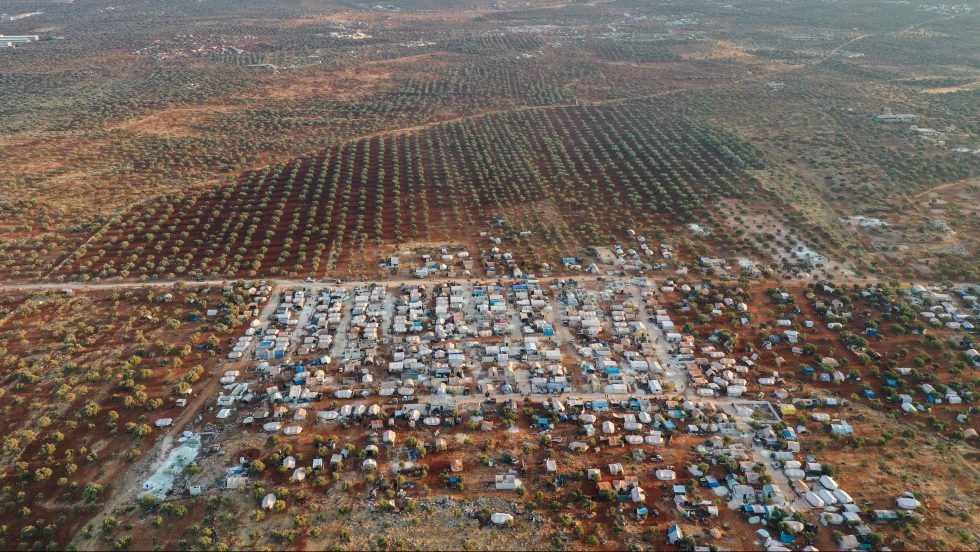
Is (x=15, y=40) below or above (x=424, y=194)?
above

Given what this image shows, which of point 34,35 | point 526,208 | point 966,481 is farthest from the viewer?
point 34,35

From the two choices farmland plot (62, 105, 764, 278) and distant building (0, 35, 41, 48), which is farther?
distant building (0, 35, 41, 48)

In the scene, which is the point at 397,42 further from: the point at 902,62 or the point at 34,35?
the point at 902,62

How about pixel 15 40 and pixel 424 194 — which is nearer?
pixel 424 194

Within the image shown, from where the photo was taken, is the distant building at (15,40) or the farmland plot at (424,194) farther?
the distant building at (15,40)

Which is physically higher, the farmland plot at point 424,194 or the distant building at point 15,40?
the distant building at point 15,40

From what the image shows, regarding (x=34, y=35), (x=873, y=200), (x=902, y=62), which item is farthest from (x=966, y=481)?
(x=34, y=35)

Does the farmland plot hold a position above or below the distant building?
below

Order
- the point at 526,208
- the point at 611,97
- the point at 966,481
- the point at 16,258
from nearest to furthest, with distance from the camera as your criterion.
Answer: the point at 966,481 < the point at 16,258 < the point at 526,208 < the point at 611,97
